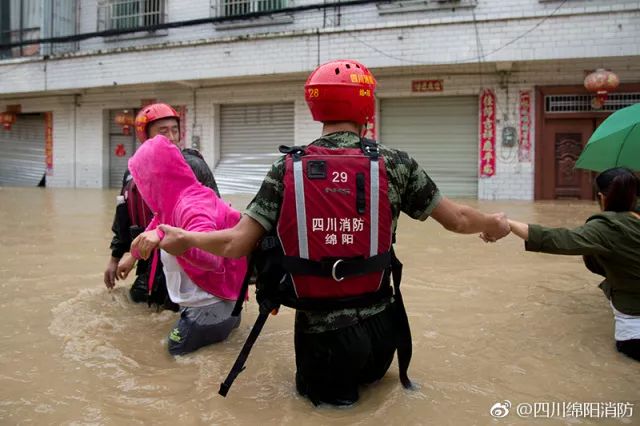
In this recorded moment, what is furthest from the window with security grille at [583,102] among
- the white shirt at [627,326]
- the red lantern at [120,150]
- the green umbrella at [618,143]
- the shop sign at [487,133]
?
the red lantern at [120,150]

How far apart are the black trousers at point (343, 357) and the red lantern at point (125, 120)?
1491cm

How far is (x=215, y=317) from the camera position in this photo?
3.21 metres

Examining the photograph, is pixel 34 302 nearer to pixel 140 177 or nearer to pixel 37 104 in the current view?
pixel 140 177

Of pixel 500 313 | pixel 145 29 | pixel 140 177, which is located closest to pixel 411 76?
pixel 145 29

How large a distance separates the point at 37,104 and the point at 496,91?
47.5ft

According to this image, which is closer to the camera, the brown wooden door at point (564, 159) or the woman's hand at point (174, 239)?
the woman's hand at point (174, 239)

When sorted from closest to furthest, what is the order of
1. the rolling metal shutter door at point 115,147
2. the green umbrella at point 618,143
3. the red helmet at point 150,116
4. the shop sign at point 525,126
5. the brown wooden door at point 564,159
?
1. the green umbrella at point 618,143
2. the red helmet at point 150,116
3. the brown wooden door at point 564,159
4. the shop sign at point 525,126
5. the rolling metal shutter door at point 115,147

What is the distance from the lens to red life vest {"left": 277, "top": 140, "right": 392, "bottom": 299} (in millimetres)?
2219

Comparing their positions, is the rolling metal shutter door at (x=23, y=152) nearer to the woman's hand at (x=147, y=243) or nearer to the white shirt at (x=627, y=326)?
the woman's hand at (x=147, y=243)

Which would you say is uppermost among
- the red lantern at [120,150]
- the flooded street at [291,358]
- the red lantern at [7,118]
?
the red lantern at [7,118]

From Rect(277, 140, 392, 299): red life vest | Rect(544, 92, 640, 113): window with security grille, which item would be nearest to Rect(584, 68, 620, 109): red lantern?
Rect(544, 92, 640, 113): window with security grille

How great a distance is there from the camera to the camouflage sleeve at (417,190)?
2381 millimetres

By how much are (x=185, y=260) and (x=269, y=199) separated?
89 centimetres

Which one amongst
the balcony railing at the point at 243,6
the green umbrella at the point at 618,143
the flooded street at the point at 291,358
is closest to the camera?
the flooded street at the point at 291,358
